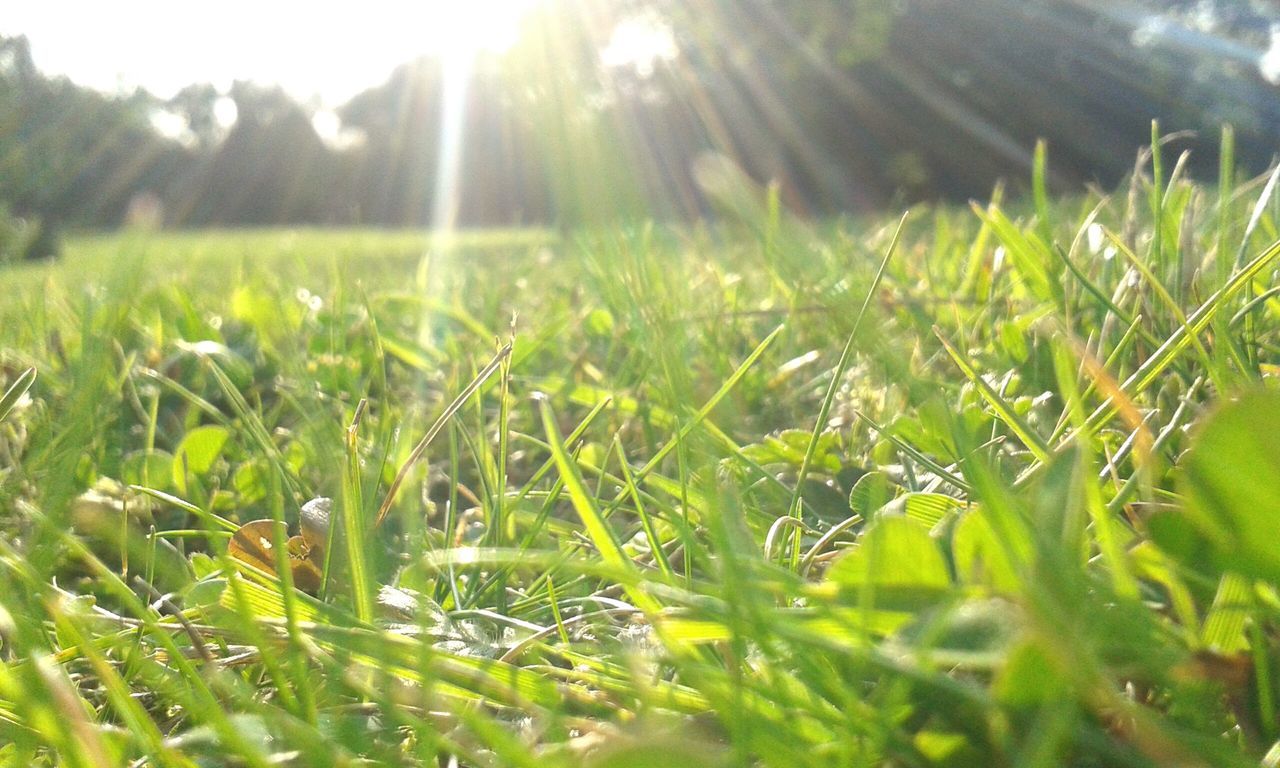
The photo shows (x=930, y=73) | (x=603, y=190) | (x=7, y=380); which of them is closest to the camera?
(x=7, y=380)

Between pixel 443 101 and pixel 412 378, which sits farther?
pixel 443 101

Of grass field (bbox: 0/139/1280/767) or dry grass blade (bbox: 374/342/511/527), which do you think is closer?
grass field (bbox: 0/139/1280/767)

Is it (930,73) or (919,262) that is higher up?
(930,73)

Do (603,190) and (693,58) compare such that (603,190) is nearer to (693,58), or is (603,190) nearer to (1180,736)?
(693,58)

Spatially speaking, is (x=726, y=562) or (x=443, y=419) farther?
(x=443, y=419)

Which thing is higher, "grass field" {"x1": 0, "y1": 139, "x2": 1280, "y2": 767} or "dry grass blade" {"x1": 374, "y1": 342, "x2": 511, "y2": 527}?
"dry grass blade" {"x1": 374, "y1": 342, "x2": 511, "y2": 527}

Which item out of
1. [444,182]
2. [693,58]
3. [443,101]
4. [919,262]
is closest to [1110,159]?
[693,58]

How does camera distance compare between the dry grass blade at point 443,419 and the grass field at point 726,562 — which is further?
the dry grass blade at point 443,419

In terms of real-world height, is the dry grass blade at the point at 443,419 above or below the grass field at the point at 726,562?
above
